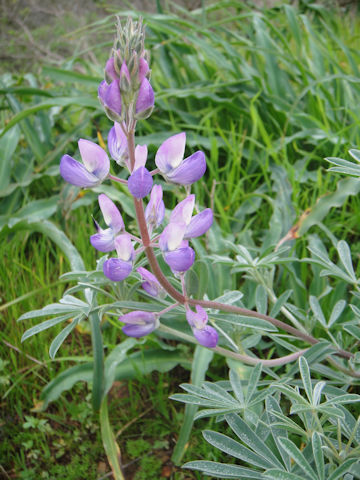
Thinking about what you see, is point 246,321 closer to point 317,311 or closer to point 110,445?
point 317,311

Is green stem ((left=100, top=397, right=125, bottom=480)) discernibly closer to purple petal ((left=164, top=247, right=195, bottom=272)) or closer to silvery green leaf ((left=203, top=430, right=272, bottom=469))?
silvery green leaf ((left=203, top=430, right=272, bottom=469))

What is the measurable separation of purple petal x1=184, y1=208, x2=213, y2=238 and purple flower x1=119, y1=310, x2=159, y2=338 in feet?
0.57

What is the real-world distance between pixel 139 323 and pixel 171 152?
1.08 ft

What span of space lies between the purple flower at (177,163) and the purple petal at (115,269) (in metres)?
0.18

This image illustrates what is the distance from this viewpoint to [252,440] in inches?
36.2

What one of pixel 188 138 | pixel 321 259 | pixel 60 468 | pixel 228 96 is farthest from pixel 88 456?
pixel 228 96

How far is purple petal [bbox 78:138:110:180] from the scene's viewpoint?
850mm

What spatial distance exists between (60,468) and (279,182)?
130cm

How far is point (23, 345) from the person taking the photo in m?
1.62

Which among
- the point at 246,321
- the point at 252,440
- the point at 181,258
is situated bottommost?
the point at 252,440

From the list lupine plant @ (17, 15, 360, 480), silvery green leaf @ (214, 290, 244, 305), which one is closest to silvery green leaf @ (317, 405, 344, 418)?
lupine plant @ (17, 15, 360, 480)

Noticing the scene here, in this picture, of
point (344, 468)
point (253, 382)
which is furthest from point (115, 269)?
point (344, 468)

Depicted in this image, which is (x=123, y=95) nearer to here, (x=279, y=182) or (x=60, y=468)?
(x=60, y=468)

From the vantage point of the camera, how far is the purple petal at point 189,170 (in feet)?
2.79
